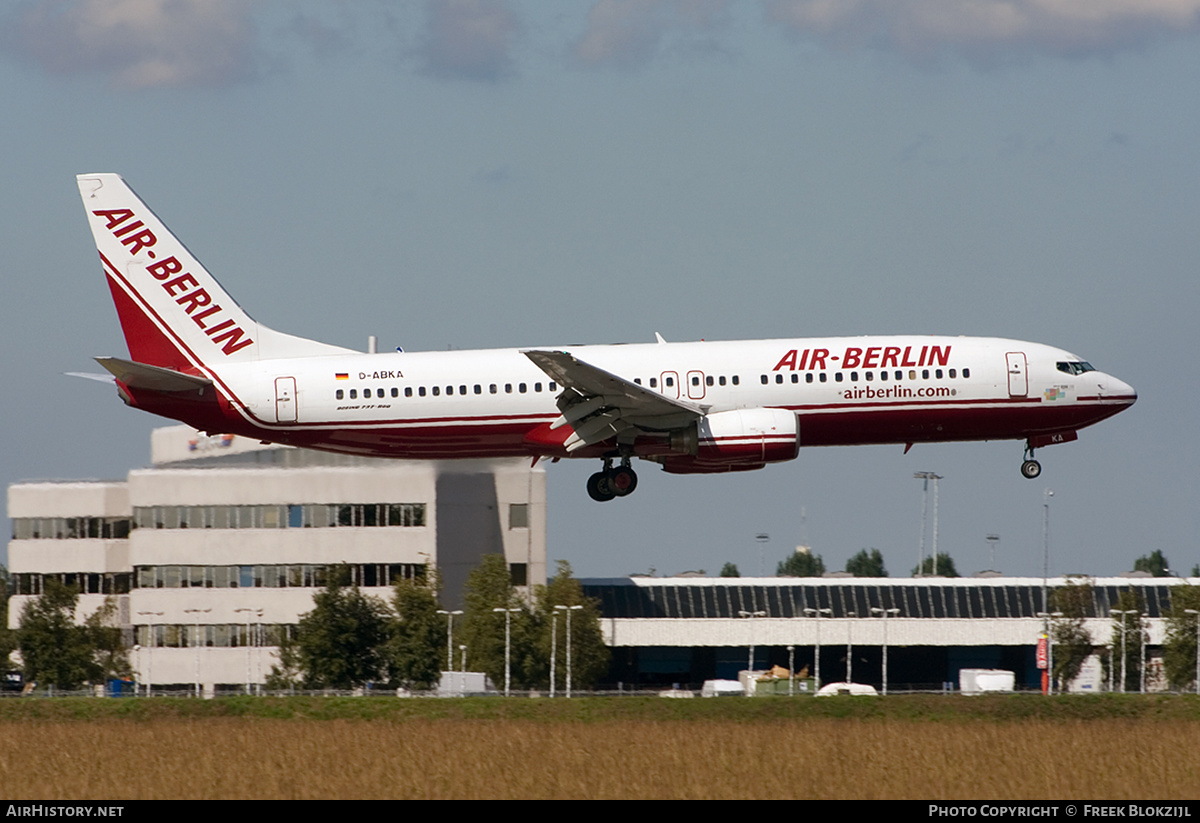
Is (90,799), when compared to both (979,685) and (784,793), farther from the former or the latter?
(979,685)

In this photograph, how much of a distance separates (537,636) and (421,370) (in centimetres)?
4059

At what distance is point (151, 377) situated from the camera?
4394cm

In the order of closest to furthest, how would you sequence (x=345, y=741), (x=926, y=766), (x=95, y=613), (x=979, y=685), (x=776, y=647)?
(x=926, y=766) < (x=345, y=741) < (x=979, y=685) < (x=95, y=613) < (x=776, y=647)

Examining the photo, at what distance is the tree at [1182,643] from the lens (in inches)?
3221

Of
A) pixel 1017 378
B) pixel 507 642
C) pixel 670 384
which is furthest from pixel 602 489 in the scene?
pixel 507 642

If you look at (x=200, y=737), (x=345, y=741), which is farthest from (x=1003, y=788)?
(x=200, y=737)

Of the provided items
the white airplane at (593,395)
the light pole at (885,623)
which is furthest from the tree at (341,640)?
the white airplane at (593,395)

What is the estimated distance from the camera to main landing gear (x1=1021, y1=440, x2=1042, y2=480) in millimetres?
47931

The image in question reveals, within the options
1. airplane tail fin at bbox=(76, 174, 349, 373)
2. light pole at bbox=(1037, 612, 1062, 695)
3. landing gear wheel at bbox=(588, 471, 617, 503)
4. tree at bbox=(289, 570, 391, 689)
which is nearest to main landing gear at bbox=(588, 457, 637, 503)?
landing gear wheel at bbox=(588, 471, 617, 503)

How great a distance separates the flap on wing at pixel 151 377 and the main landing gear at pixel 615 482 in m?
11.1

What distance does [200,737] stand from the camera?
41281mm

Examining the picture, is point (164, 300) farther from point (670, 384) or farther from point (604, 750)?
point (604, 750)

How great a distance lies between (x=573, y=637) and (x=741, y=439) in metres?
42.3

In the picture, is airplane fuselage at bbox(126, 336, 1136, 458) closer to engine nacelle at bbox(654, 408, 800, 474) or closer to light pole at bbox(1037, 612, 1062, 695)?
engine nacelle at bbox(654, 408, 800, 474)
